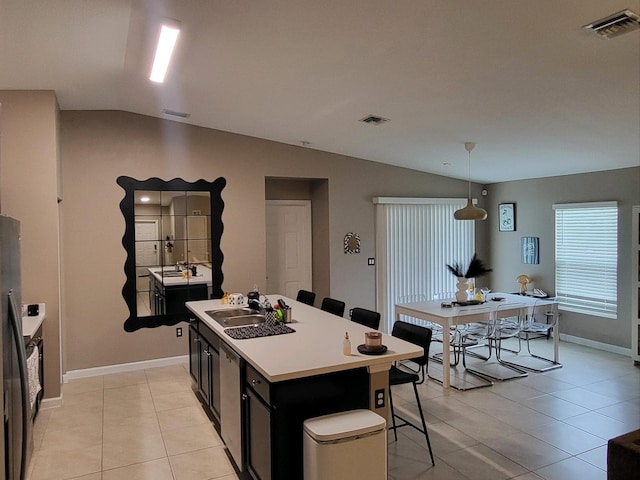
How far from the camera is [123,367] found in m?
5.43

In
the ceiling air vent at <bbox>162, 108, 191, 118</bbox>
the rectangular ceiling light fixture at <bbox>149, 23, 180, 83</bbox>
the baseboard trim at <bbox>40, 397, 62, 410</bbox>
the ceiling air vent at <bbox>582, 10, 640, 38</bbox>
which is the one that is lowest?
the baseboard trim at <bbox>40, 397, 62, 410</bbox>

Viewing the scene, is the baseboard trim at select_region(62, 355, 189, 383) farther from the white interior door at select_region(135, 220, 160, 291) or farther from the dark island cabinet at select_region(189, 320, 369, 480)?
the dark island cabinet at select_region(189, 320, 369, 480)

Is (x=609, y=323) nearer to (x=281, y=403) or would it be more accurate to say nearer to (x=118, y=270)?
(x=281, y=403)

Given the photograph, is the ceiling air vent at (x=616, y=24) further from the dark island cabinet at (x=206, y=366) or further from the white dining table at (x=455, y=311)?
the dark island cabinet at (x=206, y=366)

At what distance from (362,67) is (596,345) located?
5.06m

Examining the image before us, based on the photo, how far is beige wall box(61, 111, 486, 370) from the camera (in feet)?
17.1

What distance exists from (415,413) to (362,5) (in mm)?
3265

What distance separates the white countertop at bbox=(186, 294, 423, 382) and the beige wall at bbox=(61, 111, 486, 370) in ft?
7.55

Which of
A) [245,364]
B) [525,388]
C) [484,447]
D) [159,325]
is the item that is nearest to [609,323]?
[525,388]

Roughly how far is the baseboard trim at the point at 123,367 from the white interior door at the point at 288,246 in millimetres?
1706

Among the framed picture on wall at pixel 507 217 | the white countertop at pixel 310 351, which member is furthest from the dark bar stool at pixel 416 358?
the framed picture on wall at pixel 507 217

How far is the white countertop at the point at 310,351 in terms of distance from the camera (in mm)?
2498

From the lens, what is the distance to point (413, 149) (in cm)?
587

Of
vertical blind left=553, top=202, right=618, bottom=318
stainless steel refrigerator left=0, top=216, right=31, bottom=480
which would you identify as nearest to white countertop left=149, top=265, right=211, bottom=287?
stainless steel refrigerator left=0, top=216, right=31, bottom=480
